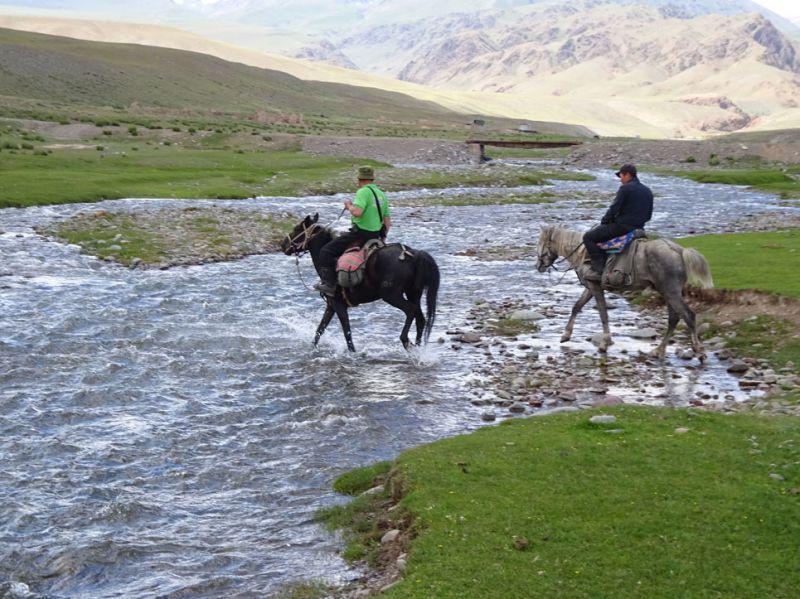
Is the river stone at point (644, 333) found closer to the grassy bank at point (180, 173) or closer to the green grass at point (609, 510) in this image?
the green grass at point (609, 510)

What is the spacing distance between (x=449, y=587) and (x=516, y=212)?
1415 inches

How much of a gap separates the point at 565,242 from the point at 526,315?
2.44 metres

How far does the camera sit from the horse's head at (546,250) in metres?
19.0

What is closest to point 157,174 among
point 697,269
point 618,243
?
point 618,243

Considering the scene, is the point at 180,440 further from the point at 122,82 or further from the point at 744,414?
the point at 122,82

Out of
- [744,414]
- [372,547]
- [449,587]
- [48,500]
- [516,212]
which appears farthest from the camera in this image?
[516,212]

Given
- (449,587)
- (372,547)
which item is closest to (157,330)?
(372,547)

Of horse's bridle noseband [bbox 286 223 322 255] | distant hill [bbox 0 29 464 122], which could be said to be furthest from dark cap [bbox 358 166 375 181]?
distant hill [bbox 0 29 464 122]

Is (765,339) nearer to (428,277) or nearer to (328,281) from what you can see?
(428,277)

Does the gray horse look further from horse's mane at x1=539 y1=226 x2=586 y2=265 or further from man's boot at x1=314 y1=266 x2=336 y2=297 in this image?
man's boot at x1=314 y1=266 x2=336 y2=297

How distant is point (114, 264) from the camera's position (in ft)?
85.5

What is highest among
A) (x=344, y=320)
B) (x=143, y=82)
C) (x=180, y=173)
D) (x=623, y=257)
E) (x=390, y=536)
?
(x=143, y=82)

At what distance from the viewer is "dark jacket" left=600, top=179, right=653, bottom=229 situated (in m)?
16.9

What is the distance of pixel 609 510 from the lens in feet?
29.8
